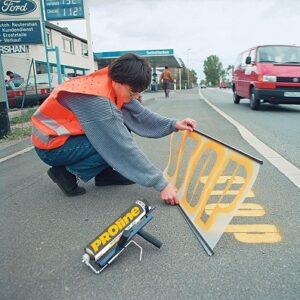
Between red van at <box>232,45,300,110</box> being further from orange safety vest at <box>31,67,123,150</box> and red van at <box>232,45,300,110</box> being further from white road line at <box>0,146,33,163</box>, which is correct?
orange safety vest at <box>31,67,123,150</box>

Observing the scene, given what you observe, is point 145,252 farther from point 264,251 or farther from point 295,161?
point 295,161

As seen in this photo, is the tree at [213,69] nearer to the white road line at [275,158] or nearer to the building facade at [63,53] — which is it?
the building facade at [63,53]

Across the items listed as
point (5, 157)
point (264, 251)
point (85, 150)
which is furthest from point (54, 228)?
point (5, 157)

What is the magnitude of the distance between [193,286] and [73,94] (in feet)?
5.71

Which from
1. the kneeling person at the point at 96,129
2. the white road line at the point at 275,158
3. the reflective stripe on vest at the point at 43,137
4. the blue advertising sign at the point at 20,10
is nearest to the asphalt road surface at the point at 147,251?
the white road line at the point at 275,158

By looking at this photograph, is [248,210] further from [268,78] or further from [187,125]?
[268,78]

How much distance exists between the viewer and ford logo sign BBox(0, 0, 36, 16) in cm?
1015

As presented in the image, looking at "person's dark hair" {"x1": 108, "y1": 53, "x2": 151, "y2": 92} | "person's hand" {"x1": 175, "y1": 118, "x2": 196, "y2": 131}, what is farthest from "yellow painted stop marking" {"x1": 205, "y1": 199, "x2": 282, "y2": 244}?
"person's dark hair" {"x1": 108, "y1": 53, "x2": 151, "y2": 92}

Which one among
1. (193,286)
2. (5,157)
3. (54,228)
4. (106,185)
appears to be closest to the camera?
(193,286)

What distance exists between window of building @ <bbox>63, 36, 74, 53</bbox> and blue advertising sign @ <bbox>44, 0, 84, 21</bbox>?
22119mm

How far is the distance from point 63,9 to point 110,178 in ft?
36.0

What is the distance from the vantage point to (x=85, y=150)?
9.96 ft

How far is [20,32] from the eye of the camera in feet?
34.1

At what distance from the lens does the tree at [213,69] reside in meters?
132
